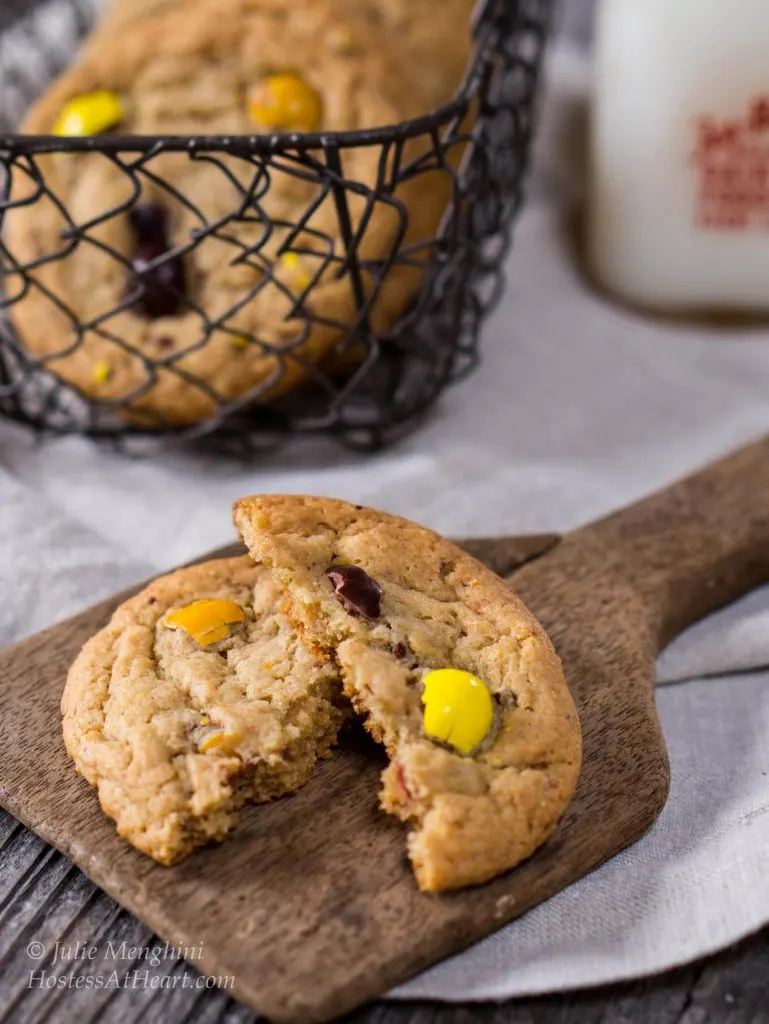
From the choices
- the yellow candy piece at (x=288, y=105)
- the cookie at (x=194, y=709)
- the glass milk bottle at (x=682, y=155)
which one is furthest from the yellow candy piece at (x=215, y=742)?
the glass milk bottle at (x=682, y=155)

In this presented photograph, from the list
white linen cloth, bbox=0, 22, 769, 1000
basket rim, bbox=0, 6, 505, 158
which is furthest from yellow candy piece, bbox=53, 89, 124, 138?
white linen cloth, bbox=0, 22, 769, 1000

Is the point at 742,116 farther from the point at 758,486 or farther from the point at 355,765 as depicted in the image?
the point at 355,765

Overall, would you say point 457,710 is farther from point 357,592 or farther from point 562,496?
point 562,496

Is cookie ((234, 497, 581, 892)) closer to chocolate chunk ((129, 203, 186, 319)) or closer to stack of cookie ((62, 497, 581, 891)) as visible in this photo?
stack of cookie ((62, 497, 581, 891))

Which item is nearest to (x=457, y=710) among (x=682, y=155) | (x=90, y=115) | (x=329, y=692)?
(x=329, y=692)

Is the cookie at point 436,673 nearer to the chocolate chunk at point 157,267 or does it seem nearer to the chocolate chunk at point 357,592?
the chocolate chunk at point 357,592
